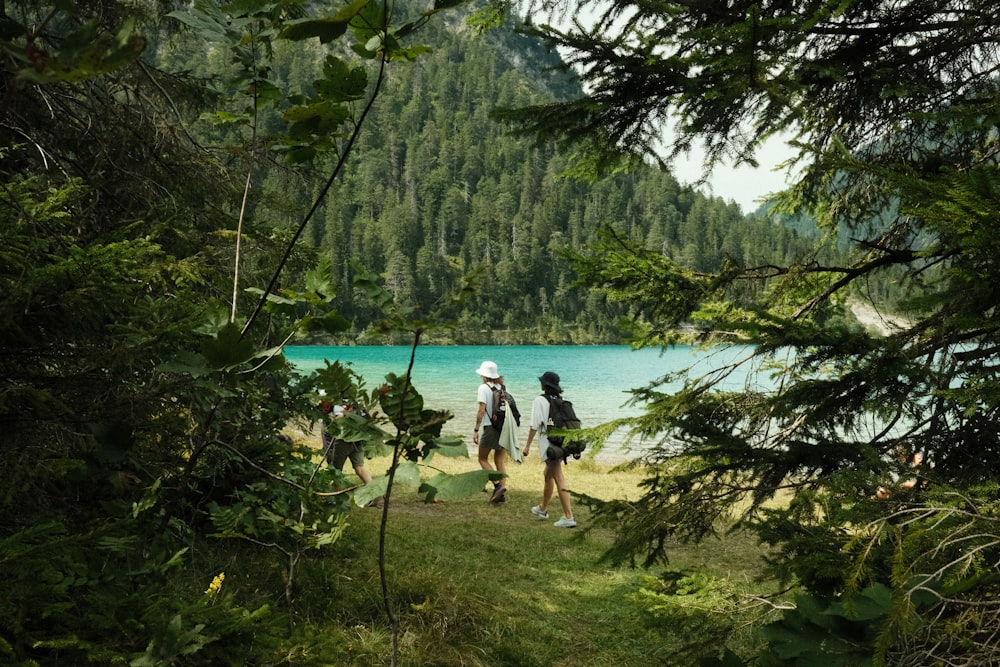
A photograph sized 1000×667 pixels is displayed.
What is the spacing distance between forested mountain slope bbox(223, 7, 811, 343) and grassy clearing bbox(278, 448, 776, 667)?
79.1 meters

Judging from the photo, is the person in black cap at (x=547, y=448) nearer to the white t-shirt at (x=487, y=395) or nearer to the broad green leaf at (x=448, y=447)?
the white t-shirt at (x=487, y=395)

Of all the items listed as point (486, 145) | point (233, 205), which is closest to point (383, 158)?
point (486, 145)

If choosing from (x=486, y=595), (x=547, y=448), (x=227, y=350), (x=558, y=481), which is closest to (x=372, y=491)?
(x=227, y=350)

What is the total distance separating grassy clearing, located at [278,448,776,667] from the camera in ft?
12.6

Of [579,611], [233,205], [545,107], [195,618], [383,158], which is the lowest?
[579,611]

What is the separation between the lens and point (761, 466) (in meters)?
3.04

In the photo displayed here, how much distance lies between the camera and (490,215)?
129 metres

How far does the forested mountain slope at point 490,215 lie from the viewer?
106 meters

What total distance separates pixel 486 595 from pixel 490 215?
418ft

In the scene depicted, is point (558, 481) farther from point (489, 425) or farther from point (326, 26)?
point (326, 26)

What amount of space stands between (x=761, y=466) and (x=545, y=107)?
7.42ft

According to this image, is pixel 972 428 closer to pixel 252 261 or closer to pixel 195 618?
pixel 195 618

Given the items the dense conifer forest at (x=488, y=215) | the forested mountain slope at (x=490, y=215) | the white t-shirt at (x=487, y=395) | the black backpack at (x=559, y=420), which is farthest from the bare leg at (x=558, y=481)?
the forested mountain slope at (x=490, y=215)

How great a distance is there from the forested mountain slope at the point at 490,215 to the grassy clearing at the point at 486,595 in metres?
79.1
